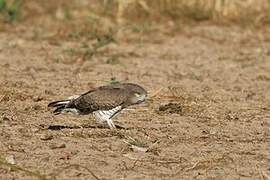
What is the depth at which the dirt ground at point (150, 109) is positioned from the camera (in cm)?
611

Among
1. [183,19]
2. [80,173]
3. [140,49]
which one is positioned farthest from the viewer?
[183,19]

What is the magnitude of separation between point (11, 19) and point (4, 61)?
287 cm

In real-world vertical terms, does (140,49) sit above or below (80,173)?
below

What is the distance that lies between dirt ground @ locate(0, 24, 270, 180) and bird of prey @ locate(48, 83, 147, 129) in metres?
0.15

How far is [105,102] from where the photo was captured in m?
6.86

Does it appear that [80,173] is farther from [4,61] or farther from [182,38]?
[182,38]

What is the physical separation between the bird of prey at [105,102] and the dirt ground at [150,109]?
0.15 m

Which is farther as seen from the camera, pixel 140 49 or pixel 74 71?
pixel 140 49

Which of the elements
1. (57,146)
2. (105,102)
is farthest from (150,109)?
(57,146)

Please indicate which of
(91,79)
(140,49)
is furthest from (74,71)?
(140,49)

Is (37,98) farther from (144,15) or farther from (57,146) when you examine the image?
(144,15)

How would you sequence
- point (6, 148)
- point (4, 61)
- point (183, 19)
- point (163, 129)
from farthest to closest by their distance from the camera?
point (183, 19)
point (4, 61)
point (163, 129)
point (6, 148)

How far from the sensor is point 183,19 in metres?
13.7

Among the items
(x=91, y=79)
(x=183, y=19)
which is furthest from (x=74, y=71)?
(x=183, y=19)
